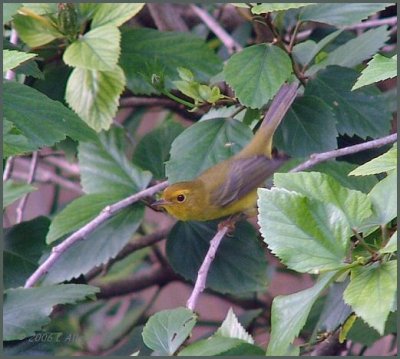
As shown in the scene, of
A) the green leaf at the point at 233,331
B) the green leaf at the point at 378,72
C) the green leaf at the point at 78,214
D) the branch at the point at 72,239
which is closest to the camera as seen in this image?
the green leaf at the point at 233,331

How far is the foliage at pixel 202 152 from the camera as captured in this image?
1.56m

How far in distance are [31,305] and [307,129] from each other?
3.40ft

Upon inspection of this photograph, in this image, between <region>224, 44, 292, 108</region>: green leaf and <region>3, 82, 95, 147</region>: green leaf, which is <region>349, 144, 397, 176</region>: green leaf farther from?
<region>3, 82, 95, 147</region>: green leaf

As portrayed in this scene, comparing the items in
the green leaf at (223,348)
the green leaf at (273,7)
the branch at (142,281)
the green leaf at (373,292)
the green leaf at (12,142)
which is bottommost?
the branch at (142,281)

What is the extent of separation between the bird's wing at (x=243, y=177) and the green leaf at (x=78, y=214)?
561 mm

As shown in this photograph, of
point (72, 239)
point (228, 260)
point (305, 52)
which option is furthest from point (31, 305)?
point (305, 52)

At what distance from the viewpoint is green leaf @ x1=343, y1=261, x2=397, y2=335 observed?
139cm

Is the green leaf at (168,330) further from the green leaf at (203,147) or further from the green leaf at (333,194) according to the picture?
the green leaf at (203,147)

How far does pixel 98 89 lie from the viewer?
2732mm

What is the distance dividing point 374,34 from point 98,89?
95cm

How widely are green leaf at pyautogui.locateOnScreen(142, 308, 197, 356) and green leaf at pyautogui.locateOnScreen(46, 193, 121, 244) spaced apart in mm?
934

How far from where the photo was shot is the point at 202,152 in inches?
96.4

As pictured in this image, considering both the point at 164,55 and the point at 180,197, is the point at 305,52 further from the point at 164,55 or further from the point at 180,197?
the point at 180,197

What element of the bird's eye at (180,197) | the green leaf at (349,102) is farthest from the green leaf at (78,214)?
the green leaf at (349,102)
